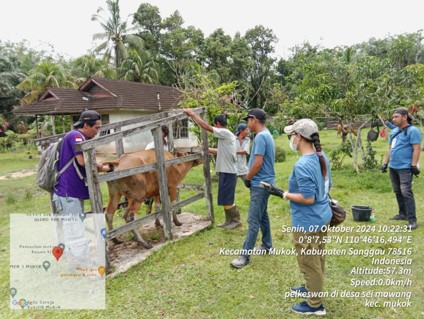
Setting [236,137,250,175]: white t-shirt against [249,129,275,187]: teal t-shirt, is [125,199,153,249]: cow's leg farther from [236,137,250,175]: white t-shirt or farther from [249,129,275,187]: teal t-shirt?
[236,137,250,175]: white t-shirt

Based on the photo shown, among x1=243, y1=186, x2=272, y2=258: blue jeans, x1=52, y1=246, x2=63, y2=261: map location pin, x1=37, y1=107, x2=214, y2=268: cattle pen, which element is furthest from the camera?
x1=52, y1=246, x2=63, y2=261: map location pin

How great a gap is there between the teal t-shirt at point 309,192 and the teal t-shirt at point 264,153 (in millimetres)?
975

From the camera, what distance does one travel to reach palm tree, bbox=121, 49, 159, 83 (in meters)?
28.4

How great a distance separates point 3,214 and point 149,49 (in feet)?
85.9

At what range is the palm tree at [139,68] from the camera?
93.3 feet

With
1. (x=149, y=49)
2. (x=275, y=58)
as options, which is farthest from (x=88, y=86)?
(x=275, y=58)

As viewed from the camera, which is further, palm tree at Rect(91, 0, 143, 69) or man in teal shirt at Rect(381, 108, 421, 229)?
palm tree at Rect(91, 0, 143, 69)

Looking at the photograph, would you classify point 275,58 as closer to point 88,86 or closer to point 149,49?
point 149,49

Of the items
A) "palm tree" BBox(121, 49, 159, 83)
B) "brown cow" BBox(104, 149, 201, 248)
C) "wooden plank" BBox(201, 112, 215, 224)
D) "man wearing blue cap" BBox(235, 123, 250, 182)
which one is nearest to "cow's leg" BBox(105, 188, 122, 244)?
"brown cow" BBox(104, 149, 201, 248)

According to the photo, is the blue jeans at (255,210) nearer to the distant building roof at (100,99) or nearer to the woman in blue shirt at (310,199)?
the woman in blue shirt at (310,199)

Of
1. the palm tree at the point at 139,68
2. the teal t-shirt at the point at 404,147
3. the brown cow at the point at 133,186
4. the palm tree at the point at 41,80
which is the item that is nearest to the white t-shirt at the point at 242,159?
the brown cow at the point at 133,186

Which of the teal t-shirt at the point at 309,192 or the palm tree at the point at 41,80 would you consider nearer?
the teal t-shirt at the point at 309,192

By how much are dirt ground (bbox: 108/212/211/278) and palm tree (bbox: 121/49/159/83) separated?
2420 cm

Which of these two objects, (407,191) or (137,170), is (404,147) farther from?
(137,170)
